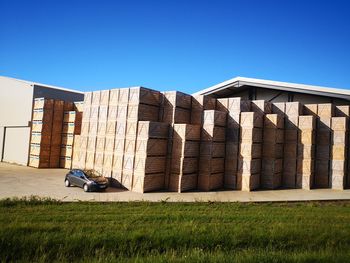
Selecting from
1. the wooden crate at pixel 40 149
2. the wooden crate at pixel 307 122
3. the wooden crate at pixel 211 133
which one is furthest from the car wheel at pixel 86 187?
the wooden crate at pixel 307 122

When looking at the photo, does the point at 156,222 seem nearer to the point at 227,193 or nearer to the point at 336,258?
the point at 336,258

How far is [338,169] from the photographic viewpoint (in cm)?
2392

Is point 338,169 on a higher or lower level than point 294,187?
higher

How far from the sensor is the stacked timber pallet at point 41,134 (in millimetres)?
30433

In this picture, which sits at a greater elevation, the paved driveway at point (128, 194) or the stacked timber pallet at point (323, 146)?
the stacked timber pallet at point (323, 146)

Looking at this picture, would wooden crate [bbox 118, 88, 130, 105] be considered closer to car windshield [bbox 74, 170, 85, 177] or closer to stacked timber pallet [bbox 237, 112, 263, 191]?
car windshield [bbox 74, 170, 85, 177]

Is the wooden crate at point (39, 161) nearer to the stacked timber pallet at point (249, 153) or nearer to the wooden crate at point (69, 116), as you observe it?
the wooden crate at point (69, 116)

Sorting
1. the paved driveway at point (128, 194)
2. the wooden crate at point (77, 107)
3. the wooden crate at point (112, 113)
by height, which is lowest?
the paved driveway at point (128, 194)

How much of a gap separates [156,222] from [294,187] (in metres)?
17.2

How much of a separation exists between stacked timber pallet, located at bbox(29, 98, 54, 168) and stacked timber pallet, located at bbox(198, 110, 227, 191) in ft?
56.6

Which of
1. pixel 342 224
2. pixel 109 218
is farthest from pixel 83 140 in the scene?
pixel 342 224

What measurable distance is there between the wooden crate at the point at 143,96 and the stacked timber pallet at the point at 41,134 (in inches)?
528

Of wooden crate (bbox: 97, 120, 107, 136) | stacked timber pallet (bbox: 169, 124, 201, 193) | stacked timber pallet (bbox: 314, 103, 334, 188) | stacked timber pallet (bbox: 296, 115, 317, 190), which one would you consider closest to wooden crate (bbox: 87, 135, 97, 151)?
wooden crate (bbox: 97, 120, 107, 136)

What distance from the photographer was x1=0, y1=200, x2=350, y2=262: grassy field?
260 inches
